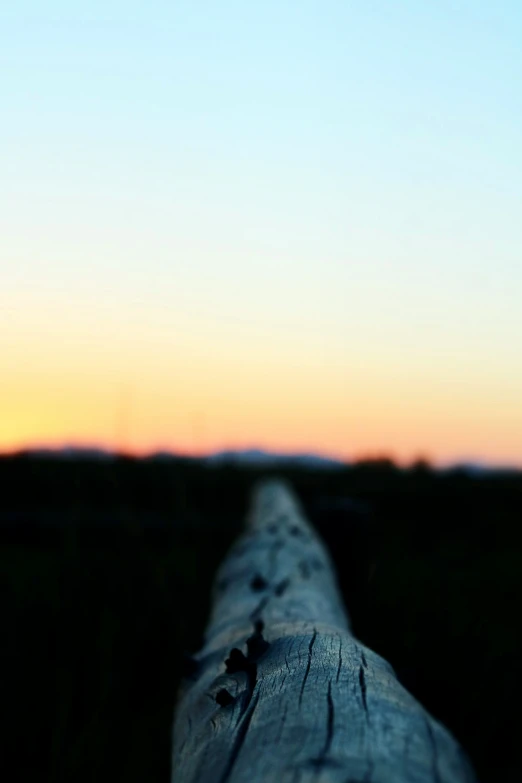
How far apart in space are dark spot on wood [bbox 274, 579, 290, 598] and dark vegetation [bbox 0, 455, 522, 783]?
1.24ft

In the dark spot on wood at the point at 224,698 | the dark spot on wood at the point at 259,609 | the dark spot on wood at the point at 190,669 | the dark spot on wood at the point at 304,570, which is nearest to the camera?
the dark spot on wood at the point at 224,698

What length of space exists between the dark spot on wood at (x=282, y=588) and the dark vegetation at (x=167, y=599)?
0.38 meters

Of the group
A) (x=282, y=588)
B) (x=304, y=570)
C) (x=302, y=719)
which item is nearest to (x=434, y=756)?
(x=302, y=719)

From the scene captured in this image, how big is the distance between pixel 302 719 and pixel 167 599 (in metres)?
4.26

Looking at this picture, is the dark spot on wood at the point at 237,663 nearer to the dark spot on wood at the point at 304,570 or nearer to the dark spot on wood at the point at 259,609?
the dark spot on wood at the point at 259,609

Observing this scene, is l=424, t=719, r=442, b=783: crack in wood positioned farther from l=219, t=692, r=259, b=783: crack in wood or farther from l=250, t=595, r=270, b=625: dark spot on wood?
l=250, t=595, r=270, b=625: dark spot on wood

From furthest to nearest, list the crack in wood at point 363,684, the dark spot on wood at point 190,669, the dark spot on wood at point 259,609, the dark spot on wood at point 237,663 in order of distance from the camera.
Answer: the dark spot on wood at point 259,609 → the dark spot on wood at point 190,669 → the dark spot on wood at point 237,663 → the crack in wood at point 363,684

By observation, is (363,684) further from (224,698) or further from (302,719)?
(224,698)

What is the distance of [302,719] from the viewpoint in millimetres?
1446

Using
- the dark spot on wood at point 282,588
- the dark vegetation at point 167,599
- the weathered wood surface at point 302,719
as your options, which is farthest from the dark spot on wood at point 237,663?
the dark spot on wood at point 282,588

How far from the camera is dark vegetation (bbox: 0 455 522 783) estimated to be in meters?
3.88

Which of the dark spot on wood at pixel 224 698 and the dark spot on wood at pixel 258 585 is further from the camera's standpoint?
the dark spot on wood at pixel 258 585

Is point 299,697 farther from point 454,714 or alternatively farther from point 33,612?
point 33,612

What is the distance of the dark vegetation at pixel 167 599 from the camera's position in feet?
12.7
